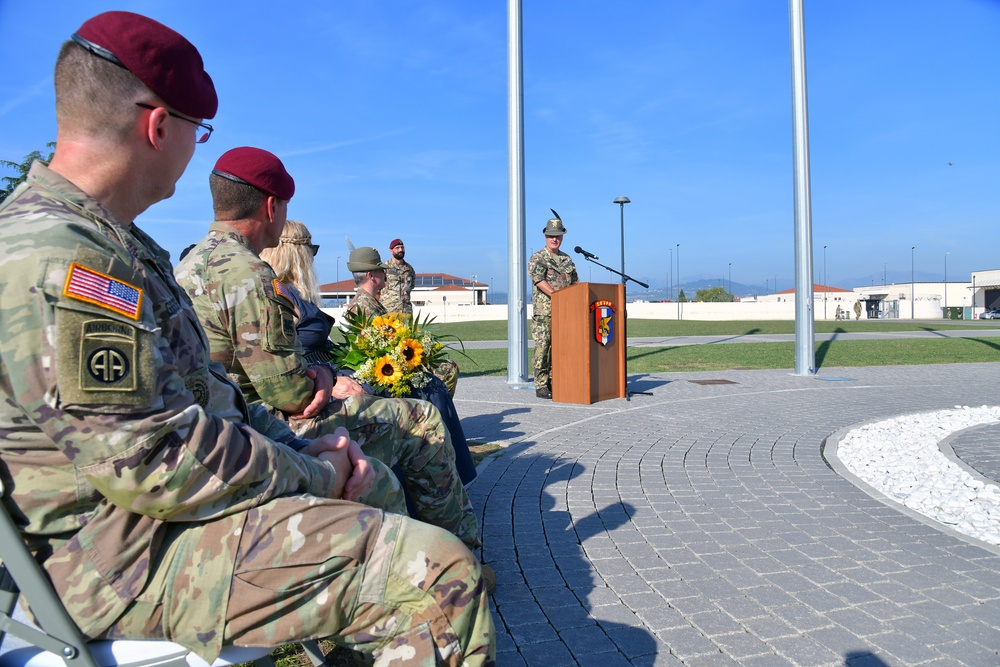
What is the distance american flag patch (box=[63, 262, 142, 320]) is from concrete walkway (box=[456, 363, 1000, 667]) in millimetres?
2013

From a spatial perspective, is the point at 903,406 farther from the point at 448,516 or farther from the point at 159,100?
the point at 159,100

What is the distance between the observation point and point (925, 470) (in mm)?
5590

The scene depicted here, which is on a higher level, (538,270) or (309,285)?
(538,270)

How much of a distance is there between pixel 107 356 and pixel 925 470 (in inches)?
236

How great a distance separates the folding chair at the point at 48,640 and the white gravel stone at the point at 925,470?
14.2 feet

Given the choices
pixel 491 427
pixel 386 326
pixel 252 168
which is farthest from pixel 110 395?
pixel 491 427

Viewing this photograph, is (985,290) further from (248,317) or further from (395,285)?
(248,317)

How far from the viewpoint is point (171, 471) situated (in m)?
1.47

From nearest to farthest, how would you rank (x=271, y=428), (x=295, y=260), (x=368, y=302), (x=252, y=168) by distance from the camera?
(x=271, y=428) → (x=252, y=168) → (x=295, y=260) → (x=368, y=302)

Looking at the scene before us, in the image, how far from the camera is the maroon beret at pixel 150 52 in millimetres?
1607

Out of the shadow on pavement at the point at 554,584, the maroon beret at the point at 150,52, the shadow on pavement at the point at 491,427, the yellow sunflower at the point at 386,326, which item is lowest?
the shadow on pavement at the point at 554,584

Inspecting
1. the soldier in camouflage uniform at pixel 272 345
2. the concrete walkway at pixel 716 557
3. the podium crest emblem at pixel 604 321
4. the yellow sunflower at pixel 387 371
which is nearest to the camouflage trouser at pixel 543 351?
the podium crest emblem at pixel 604 321

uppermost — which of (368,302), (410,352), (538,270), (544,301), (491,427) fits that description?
(538,270)

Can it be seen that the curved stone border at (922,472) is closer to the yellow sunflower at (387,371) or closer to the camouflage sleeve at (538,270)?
the yellow sunflower at (387,371)
